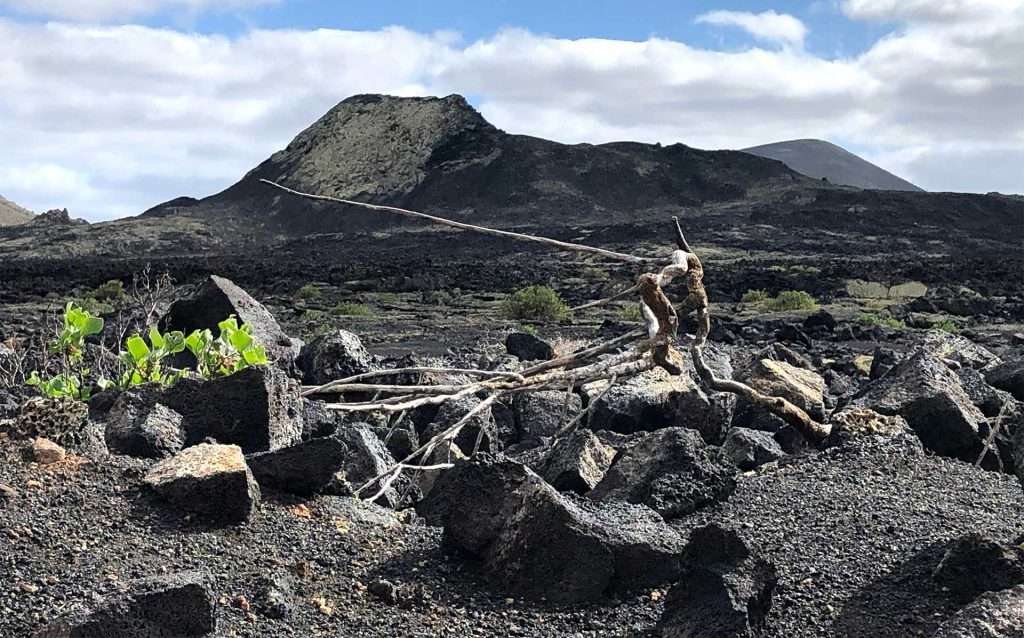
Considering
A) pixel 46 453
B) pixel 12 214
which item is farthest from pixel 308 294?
pixel 12 214

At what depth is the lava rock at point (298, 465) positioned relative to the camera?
4.62m

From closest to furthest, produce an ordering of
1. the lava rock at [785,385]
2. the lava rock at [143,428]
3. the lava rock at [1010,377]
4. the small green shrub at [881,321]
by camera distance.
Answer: the lava rock at [143,428] → the lava rock at [785,385] → the lava rock at [1010,377] → the small green shrub at [881,321]

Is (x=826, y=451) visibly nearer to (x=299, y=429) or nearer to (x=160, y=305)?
(x=299, y=429)

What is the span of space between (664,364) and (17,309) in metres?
21.0

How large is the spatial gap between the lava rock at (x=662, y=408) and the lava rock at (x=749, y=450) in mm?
1025

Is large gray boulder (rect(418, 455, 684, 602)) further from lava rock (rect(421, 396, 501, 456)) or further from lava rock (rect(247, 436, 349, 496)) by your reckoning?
lava rock (rect(421, 396, 501, 456))

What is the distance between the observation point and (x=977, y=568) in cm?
395

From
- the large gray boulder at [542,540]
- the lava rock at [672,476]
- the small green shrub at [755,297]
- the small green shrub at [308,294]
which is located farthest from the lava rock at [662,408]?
the small green shrub at [308,294]

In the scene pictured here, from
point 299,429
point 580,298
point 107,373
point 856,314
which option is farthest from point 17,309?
point 299,429

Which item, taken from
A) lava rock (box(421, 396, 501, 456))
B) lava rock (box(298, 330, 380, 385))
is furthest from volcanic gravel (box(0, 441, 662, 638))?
lava rock (box(298, 330, 380, 385))

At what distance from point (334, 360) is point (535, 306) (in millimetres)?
11624

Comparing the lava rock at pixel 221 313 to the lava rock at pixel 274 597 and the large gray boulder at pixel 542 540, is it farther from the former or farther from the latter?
the lava rock at pixel 274 597

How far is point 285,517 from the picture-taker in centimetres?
445

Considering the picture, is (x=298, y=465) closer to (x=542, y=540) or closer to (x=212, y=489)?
(x=212, y=489)
